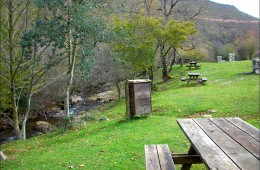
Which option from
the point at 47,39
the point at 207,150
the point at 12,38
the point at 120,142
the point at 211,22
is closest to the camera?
the point at 207,150

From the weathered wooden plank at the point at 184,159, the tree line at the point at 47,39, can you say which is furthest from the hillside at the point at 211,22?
the weathered wooden plank at the point at 184,159

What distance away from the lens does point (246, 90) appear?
→ 14.7 m

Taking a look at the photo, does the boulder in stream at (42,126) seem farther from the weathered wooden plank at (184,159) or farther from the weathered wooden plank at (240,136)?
the weathered wooden plank at (240,136)

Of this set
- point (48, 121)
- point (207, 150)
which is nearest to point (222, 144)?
point (207, 150)

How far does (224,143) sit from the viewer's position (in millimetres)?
3205

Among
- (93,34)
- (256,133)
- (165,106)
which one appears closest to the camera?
(256,133)

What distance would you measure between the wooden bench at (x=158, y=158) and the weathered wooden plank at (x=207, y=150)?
44cm

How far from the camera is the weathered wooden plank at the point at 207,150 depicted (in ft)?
8.41

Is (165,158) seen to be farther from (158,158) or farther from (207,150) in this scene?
(207,150)

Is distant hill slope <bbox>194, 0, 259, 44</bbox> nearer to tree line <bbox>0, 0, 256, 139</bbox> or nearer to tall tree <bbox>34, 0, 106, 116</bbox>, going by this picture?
tree line <bbox>0, 0, 256, 139</bbox>

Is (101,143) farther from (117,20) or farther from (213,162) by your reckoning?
(117,20)

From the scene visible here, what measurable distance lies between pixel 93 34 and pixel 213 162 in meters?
8.32

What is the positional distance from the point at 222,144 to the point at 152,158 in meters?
1.01

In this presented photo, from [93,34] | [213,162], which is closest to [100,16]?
[93,34]
